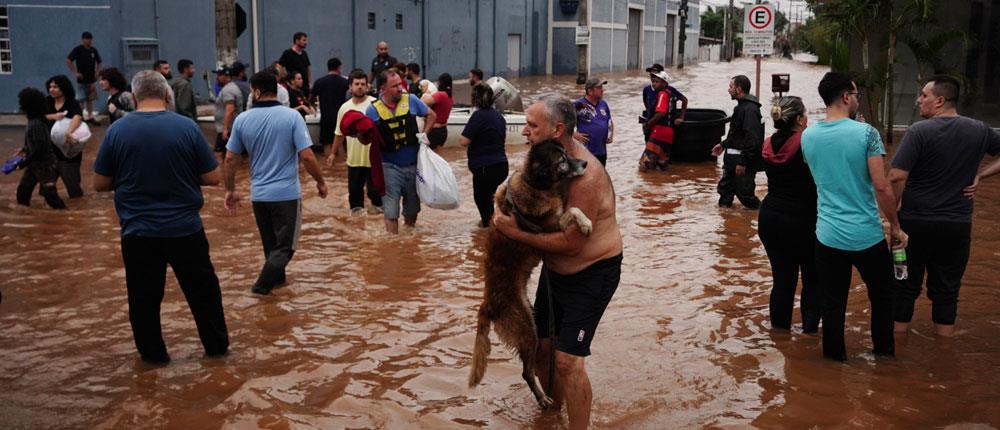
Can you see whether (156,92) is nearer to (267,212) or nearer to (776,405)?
(267,212)

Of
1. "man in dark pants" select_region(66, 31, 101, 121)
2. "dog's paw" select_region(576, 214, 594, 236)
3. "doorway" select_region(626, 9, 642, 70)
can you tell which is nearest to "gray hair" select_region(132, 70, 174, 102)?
"dog's paw" select_region(576, 214, 594, 236)

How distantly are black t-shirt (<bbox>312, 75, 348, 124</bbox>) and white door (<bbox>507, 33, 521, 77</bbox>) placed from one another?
95.6 ft

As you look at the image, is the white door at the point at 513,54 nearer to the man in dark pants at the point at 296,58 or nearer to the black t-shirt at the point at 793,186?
the man in dark pants at the point at 296,58

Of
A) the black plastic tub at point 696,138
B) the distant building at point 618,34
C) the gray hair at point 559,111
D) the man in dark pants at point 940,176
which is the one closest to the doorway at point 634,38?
the distant building at point 618,34

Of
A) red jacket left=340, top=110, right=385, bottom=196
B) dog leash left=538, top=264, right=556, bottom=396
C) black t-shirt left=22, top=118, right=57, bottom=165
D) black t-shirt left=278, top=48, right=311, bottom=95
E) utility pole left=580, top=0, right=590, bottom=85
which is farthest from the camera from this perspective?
utility pole left=580, top=0, right=590, bottom=85

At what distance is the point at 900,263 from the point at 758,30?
12.2 m

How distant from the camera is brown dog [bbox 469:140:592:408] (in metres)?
4.52

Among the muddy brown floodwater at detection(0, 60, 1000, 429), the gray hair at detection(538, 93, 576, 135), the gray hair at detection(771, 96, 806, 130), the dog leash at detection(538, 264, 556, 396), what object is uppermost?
the gray hair at detection(538, 93, 576, 135)

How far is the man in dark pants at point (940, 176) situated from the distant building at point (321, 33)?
14.8 metres

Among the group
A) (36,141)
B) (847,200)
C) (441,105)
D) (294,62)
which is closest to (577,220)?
(847,200)

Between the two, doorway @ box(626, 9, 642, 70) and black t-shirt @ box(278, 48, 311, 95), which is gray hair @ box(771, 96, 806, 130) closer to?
black t-shirt @ box(278, 48, 311, 95)

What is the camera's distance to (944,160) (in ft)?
19.5

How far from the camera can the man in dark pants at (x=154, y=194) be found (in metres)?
5.66

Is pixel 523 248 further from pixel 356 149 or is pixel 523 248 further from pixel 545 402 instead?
pixel 356 149
